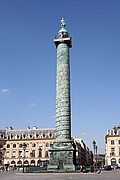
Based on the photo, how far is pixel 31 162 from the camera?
71000 mm

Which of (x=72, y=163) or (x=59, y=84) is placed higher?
(x=59, y=84)

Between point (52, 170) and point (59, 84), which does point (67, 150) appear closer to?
point (52, 170)

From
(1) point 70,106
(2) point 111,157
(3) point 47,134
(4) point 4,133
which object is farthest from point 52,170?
(4) point 4,133

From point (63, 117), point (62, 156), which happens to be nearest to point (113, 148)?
point (63, 117)

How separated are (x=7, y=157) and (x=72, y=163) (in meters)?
44.3

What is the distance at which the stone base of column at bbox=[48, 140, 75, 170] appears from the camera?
31719 mm

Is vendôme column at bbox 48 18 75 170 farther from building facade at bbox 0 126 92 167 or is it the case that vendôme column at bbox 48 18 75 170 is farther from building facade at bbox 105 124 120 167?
building facade at bbox 0 126 92 167

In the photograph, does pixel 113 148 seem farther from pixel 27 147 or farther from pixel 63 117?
pixel 63 117

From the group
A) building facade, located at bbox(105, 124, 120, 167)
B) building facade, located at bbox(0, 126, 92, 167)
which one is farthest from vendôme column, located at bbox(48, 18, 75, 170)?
building facade, located at bbox(0, 126, 92, 167)

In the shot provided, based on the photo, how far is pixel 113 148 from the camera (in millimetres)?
66750

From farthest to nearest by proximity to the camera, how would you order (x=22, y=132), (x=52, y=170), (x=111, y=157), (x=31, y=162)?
(x=22, y=132) < (x=31, y=162) < (x=111, y=157) < (x=52, y=170)

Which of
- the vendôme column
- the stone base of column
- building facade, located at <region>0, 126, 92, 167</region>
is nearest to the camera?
the stone base of column

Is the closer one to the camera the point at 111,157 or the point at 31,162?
the point at 111,157

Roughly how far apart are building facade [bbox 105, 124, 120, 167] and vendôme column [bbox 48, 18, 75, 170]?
115ft
